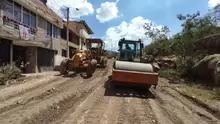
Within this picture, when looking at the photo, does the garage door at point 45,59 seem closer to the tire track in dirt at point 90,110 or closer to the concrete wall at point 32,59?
the concrete wall at point 32,59

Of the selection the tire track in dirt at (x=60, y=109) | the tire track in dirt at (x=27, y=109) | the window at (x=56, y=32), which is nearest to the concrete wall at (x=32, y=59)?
the window at (x=56, y=32)

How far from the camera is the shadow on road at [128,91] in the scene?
11.1 m

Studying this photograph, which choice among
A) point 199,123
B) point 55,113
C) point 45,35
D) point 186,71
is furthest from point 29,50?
point 199,123

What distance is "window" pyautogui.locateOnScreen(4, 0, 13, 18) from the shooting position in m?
18.4

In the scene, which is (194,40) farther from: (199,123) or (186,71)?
(199,123)

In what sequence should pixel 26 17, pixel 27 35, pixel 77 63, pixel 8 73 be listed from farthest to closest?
pixel 26 17, pixel 27 35, pixel 77 63, pixel 8 73

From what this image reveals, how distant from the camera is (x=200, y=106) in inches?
385

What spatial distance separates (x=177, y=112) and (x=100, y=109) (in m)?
2.51

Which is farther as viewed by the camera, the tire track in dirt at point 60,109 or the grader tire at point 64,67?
the grader tire at point 64,67

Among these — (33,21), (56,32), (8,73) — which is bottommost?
(8,73)

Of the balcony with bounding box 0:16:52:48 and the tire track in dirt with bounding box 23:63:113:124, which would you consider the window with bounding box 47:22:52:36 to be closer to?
the balcony with bounding box 0:16:52:48

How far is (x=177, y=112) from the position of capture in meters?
8.40

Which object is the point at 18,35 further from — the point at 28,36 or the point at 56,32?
the point at 56,32

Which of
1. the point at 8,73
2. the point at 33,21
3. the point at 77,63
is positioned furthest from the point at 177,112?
the point at 33,21
